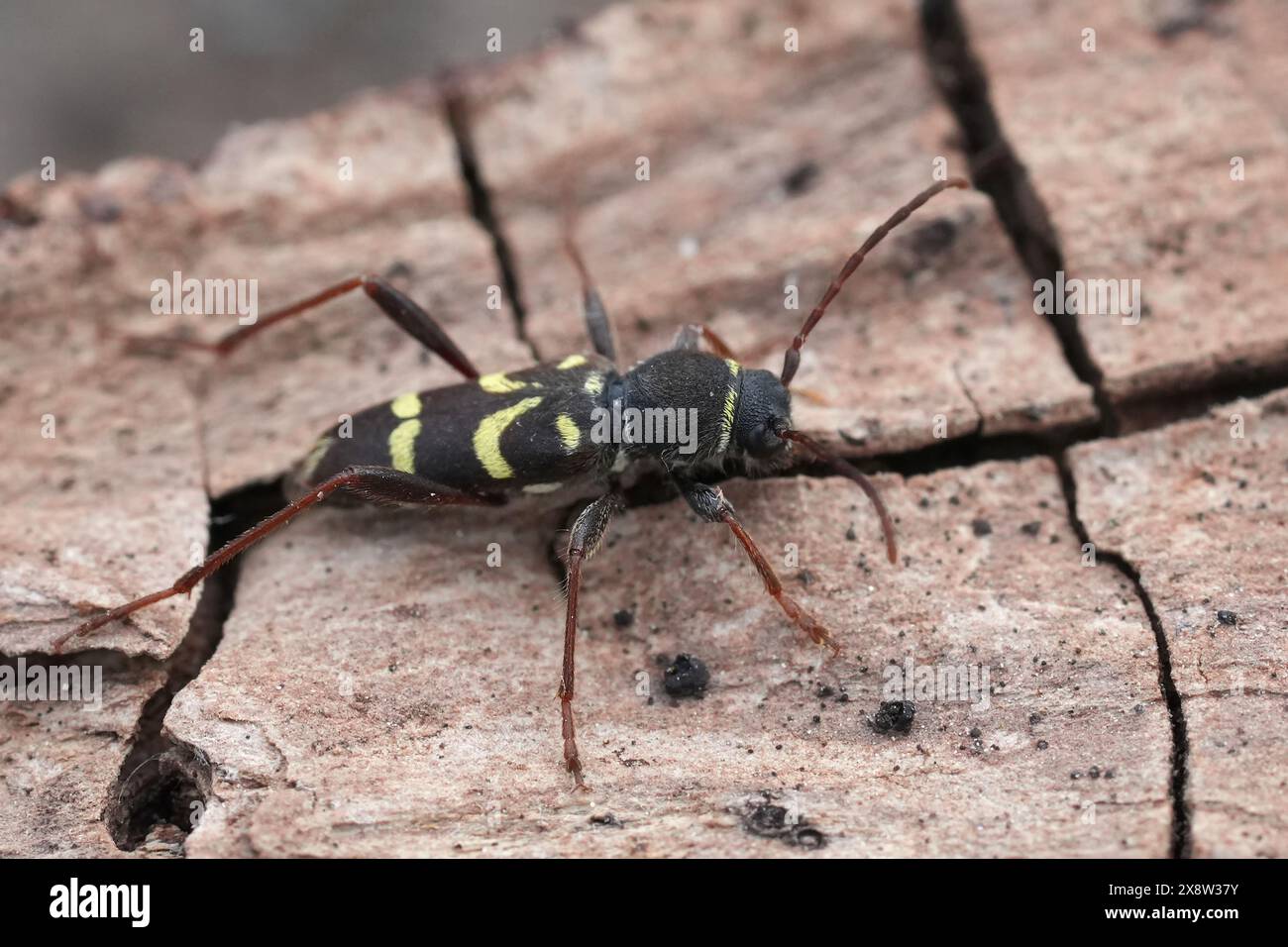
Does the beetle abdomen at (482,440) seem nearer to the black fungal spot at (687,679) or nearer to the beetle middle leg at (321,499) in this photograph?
the beetle middle leg at (321,499)

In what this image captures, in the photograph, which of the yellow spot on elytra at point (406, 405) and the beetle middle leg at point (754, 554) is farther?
the yellow spot on elytra at point (406, 405)

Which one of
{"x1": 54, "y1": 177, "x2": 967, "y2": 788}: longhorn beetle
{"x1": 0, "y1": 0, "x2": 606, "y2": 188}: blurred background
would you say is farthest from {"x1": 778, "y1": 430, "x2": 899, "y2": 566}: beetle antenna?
{"x1": 0, "y1": 0, "x2": 606, "y2": 188}: blurred background

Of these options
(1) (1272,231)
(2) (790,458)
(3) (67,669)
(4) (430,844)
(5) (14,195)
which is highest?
(5) (14,195)

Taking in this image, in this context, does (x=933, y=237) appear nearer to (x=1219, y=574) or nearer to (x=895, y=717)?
(x=1219, y=574)

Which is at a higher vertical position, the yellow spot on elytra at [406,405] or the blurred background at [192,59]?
the blurred background at [192,59]

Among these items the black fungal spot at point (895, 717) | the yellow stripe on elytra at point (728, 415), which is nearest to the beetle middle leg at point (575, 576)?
the yellow stripe on elytra at point (728, 415)

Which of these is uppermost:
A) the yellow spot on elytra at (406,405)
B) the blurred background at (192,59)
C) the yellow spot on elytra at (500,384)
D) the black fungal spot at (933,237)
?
the blurred background at (192,59)

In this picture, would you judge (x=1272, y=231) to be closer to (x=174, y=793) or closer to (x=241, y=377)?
(x=241, y=377)

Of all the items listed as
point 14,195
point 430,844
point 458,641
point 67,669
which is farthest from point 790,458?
point 14,195
